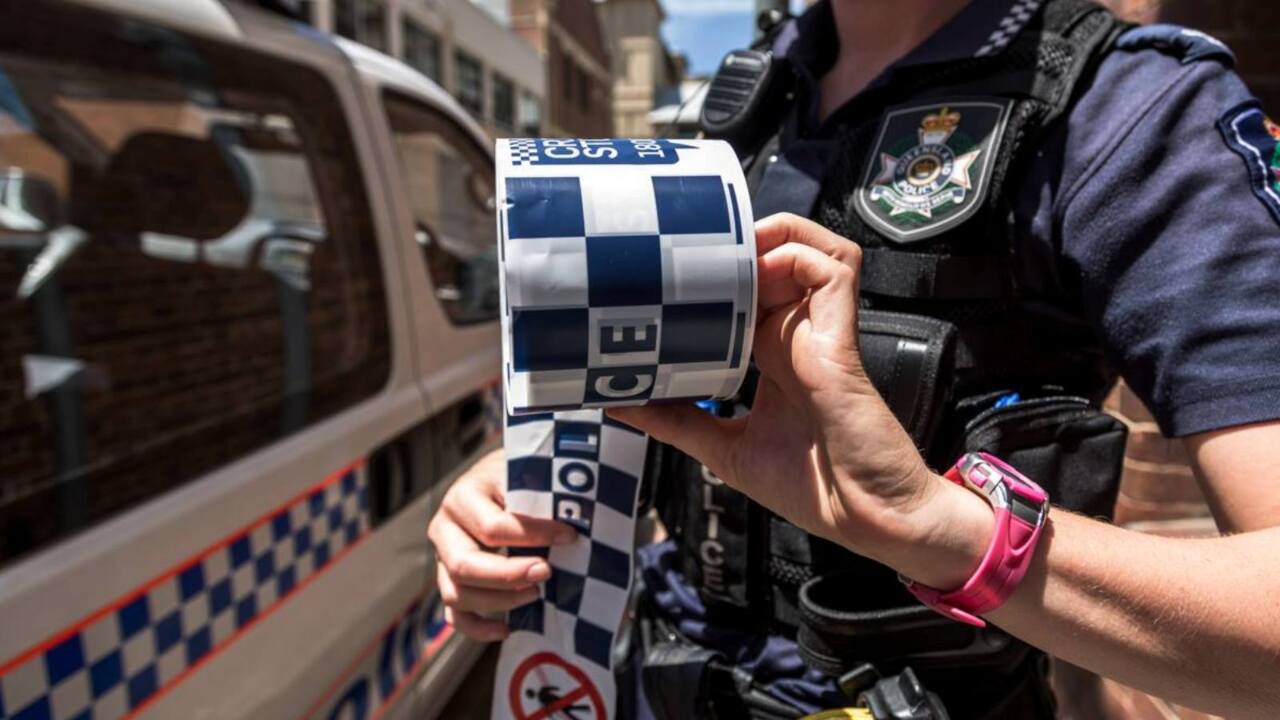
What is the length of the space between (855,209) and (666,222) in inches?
15.0

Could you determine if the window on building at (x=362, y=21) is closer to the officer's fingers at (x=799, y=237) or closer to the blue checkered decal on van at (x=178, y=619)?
the blue checkered decal on van at (x=178, y=619)

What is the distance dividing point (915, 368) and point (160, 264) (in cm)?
253

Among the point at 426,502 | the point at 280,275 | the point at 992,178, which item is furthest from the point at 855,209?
the point at 280,275

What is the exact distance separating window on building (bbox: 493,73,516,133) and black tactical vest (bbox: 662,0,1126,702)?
1916 centimetres

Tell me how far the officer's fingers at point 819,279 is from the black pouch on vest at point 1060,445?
28 cm

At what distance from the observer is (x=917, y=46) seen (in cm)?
97

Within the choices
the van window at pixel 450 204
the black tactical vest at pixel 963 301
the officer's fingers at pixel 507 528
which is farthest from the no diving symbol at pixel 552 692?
the van window at pixel 450 204

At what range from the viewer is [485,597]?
1037 millimetres

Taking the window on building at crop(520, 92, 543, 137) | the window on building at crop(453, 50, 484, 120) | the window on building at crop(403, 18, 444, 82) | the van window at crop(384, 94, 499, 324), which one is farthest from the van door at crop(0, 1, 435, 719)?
the window on building at crop(520, 92, 543, 137)

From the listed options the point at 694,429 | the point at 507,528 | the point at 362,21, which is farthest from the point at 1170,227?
the point at 362,21

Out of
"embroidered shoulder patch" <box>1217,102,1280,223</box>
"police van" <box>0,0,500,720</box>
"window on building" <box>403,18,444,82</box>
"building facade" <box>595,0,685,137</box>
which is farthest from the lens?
"building facade" <box>595,0,685,137</box>

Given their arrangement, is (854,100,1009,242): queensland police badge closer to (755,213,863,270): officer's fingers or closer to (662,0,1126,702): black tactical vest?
(662,0,1126,702): black tactical vest

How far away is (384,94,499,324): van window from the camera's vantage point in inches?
86.2

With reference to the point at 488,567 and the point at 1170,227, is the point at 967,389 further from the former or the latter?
the point at 488,567
